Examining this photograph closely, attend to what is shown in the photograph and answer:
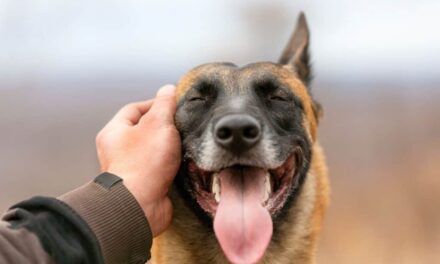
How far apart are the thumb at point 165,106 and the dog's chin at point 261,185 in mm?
183

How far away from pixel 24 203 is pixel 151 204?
45cm

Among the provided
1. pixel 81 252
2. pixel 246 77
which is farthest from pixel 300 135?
pixel 81 252

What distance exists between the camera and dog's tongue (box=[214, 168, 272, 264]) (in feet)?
6.52

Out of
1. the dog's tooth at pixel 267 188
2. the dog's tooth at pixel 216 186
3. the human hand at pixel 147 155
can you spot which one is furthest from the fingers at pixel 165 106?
the dog's tooth at pixel 267 188

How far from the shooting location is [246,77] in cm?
246

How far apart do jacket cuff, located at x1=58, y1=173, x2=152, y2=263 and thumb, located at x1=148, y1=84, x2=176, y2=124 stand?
1.31 ft

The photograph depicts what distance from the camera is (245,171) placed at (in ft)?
7.09

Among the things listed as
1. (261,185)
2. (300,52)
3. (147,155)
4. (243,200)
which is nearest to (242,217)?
(243,200)

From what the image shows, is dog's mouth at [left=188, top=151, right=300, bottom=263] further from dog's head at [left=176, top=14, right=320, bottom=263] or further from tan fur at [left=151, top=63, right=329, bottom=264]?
tan fur at [left=151, top=63, right=329, bottom=264]

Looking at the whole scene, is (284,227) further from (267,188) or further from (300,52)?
(300,52)

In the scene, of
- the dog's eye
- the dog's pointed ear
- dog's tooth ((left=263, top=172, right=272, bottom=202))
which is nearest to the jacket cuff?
dog's tooth ((left=263, top=172, right=272, bottom=202))

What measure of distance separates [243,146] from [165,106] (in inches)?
13.6

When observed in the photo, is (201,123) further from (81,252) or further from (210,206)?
(81,252)

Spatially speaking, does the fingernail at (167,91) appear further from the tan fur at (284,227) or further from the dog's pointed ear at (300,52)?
the dog's pointed ear at (300,52)
